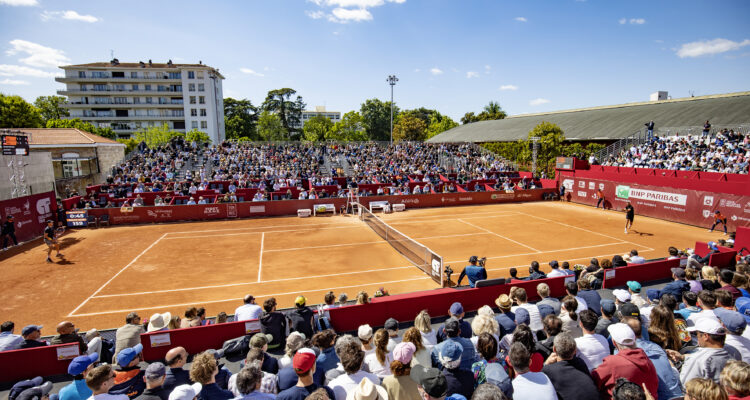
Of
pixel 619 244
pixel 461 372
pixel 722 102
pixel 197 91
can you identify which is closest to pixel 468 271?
pixel 461 372

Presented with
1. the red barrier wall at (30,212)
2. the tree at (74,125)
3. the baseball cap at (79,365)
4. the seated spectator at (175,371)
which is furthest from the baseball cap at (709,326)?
the tree at (74,125)

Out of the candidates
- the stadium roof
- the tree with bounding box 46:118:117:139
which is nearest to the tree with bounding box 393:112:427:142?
the stadium roof

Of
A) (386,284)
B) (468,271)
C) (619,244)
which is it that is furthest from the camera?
(619,244)

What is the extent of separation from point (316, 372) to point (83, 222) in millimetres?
26817

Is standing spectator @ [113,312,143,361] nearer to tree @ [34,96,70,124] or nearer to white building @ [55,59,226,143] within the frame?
white building @ [55,59,226,143]

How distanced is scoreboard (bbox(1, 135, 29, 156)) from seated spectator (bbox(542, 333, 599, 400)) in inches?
1302

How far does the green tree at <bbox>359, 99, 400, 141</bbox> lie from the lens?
314 ft

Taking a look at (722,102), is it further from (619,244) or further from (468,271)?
(468,271)

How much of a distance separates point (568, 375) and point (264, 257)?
1602cm

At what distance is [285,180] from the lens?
34969mm

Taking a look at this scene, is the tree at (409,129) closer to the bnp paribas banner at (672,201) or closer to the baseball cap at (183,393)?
the bnp paribas banner at (672,201)

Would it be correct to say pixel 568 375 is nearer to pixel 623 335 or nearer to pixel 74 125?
pixel 623 335

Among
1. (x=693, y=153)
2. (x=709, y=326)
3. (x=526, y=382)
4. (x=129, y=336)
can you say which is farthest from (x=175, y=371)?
(x=693, y=153)

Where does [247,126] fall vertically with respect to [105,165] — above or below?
above
